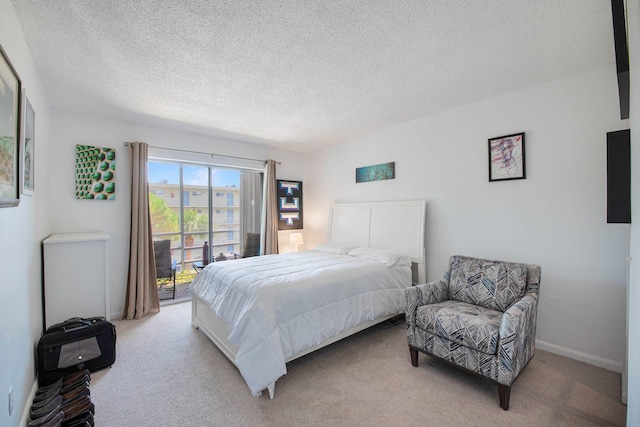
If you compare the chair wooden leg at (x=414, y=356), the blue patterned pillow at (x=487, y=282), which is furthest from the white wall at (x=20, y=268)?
the blue patterned pillow at (x=487, y=282)

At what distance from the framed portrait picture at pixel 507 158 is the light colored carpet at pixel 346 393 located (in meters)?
1.79

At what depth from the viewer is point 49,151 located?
10.5 ft

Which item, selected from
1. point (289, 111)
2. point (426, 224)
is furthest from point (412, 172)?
point (289, 111)

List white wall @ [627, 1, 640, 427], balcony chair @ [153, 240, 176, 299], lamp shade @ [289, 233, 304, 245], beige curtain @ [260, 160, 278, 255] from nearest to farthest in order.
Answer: white wall @ [627, 1, 640, 427]
balcony chair @ [153, 240, 176, 299]
beige curtain @ [260, 160, 278, 255]
lamp shade @ [289, 233, 304, 245]

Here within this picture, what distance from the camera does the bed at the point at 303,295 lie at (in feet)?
6.88

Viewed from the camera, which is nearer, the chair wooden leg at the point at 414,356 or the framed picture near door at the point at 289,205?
the chair wooden leg at the point at 414,356

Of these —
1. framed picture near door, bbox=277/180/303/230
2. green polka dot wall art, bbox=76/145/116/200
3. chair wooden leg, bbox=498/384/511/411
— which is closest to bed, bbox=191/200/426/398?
chair wooden leg, bbox=498/384/511/411

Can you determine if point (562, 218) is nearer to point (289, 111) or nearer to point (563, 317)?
point (563, 317)

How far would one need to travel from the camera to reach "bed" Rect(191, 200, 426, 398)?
6.88 ft

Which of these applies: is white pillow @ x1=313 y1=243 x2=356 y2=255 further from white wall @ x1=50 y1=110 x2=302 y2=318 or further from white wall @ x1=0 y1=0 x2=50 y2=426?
white wall @ x1=0 y1=0 x2=50 y2=426

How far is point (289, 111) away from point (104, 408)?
126 inches

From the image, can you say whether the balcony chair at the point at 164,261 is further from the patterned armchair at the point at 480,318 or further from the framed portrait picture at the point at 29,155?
the patterned armchair at the point at 480,318

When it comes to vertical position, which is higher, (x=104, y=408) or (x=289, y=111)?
(x=289, y=111)

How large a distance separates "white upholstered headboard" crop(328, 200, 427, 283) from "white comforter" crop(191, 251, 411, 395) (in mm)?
342
